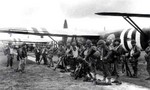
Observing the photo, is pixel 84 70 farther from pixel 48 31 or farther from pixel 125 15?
pixel 48 31

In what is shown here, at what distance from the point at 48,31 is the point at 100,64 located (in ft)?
46.2

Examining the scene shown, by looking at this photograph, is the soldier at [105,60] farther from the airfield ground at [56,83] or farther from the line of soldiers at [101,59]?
the airfield ground at [56,83]

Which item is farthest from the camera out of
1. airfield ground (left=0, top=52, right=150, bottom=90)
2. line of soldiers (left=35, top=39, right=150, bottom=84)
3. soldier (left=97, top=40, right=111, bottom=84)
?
line of soldiers (left=35, top=39, right=150, bottom=84)

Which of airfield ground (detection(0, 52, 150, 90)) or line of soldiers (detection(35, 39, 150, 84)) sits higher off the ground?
line of soldiers (detection(35, 39, 150, 84))

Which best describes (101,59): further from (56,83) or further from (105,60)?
(56,83)

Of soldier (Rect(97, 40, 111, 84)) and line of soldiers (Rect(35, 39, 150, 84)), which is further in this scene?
line of soldiers (Rect(35, 39, 150, 84))

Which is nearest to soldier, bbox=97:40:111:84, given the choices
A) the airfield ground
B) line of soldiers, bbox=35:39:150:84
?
line of soldiers, bbox=35:39:150:84

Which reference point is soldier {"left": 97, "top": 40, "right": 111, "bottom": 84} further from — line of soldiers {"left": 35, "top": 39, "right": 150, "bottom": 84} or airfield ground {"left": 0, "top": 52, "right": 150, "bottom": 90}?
airfield ground {"left": 0, "top": 52, "right": 150, "bottom": 90}

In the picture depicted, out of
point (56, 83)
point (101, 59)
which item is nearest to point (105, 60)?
point (101, 59)

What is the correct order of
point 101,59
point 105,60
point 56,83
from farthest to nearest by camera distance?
point 101,59 → point 56,83 → point 105,60

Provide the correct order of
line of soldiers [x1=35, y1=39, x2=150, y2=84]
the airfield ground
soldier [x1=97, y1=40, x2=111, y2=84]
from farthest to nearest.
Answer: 1. line of soldiers [x1=35, y1=39, x2=150, y2=84]
2. soldier [x1=97, y1=40, x2=111, y2=84]
3. the airfield ground

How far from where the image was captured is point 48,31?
77.6 feet

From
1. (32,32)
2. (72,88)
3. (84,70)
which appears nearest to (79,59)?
(84,70)

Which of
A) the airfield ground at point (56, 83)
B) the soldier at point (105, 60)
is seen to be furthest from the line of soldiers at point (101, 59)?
the airfield ground at point (56, 83)
